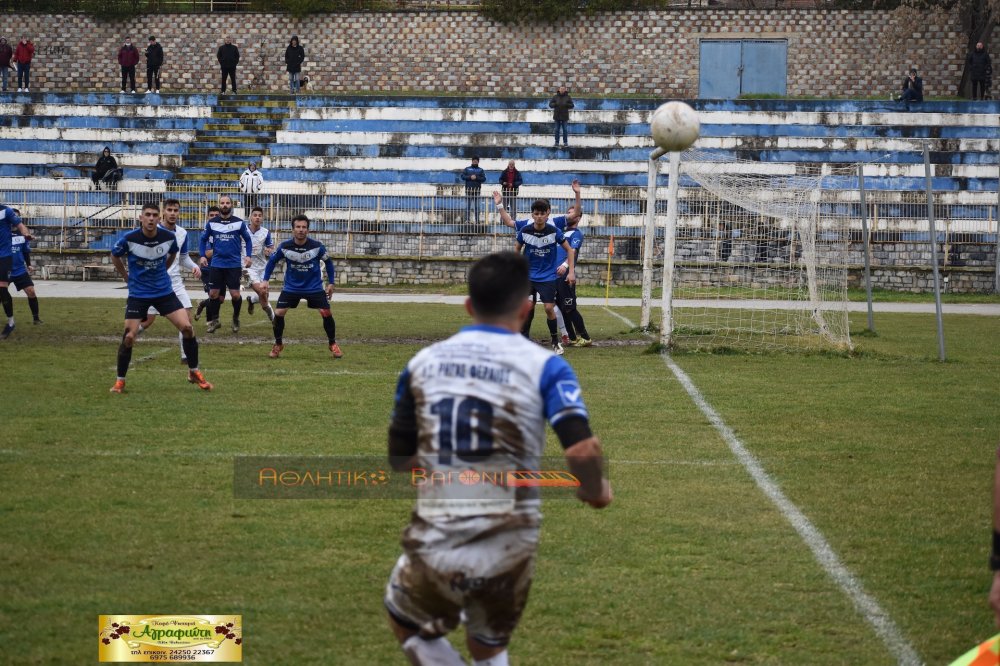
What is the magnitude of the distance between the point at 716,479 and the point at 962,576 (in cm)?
244

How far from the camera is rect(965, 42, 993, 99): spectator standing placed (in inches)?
1508

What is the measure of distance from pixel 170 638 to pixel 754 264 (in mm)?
22334

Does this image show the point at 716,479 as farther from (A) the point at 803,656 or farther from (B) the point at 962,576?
(A) the point at 803,656

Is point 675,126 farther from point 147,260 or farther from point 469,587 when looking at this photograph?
point 469,587

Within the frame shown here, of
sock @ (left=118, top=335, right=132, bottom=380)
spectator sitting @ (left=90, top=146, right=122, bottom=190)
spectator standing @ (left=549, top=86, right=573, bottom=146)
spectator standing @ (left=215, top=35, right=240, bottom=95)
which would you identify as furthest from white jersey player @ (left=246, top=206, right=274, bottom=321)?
spectator standing @ (left=215, top=35, right=240, bottom=95)

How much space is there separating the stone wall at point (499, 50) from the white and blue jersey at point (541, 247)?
1092 inches

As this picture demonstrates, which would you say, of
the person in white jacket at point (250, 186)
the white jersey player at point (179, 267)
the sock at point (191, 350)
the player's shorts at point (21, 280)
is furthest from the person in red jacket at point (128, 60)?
the sock at point (191, 350)

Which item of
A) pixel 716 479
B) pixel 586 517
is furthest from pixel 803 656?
pixel 716 479

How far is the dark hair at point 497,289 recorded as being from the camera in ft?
12.9

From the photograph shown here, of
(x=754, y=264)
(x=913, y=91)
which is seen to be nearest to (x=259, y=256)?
(x=754, y=264)

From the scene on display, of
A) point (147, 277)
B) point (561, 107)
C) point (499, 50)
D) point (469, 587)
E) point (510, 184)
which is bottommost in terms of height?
point (469, 587)

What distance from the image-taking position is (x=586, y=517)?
24.5 feet

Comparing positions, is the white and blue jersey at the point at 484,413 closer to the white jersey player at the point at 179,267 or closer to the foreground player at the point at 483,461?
the foreground player at the point at 483,461

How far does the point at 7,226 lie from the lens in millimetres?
17984
